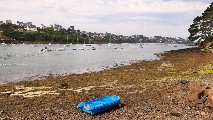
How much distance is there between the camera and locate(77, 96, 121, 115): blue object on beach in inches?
864

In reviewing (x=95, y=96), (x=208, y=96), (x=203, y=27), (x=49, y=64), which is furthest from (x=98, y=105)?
(x=203, y=27)

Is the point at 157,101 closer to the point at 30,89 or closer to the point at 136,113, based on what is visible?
the point at 136,113

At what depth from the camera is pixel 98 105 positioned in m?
22.3

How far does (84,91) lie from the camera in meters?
32.0

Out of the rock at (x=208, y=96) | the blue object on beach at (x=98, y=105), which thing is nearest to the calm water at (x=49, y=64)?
the blue object on beach at (x=98, y=105)

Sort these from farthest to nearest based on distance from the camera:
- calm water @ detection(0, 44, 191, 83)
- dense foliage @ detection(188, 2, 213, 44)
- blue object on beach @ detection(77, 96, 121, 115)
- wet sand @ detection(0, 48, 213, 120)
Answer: dense foliage @ detection(188, 2, 213, 44)
calm water @ detection(0, 44, 191, 83)
blue object on beach @ detection(77, 96, 121, 115)
wet sand @ detection(0, 48, 213, 120)

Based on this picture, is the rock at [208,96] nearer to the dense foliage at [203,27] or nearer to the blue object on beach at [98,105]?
the blue object on beach at [98,105]

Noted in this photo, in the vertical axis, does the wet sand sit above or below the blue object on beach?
below

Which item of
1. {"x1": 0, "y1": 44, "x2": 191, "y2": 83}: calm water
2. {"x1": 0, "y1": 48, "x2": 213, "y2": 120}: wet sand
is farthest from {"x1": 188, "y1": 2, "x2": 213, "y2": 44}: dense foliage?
{"x1": 0, "y1": 48, "x2": 213, "y2": 120}: wet sand

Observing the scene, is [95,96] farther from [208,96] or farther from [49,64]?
[49,64]

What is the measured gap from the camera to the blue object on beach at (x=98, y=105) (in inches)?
864

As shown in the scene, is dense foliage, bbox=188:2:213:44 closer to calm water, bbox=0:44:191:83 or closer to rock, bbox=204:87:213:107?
calm water, bbox=0:44:191:83

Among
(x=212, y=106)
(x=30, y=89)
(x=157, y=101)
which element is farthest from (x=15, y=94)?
(x=212, y=106)

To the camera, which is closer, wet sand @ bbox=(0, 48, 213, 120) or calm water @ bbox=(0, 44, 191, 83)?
wet sand @ bbox=(0, 48, 213, 120)
